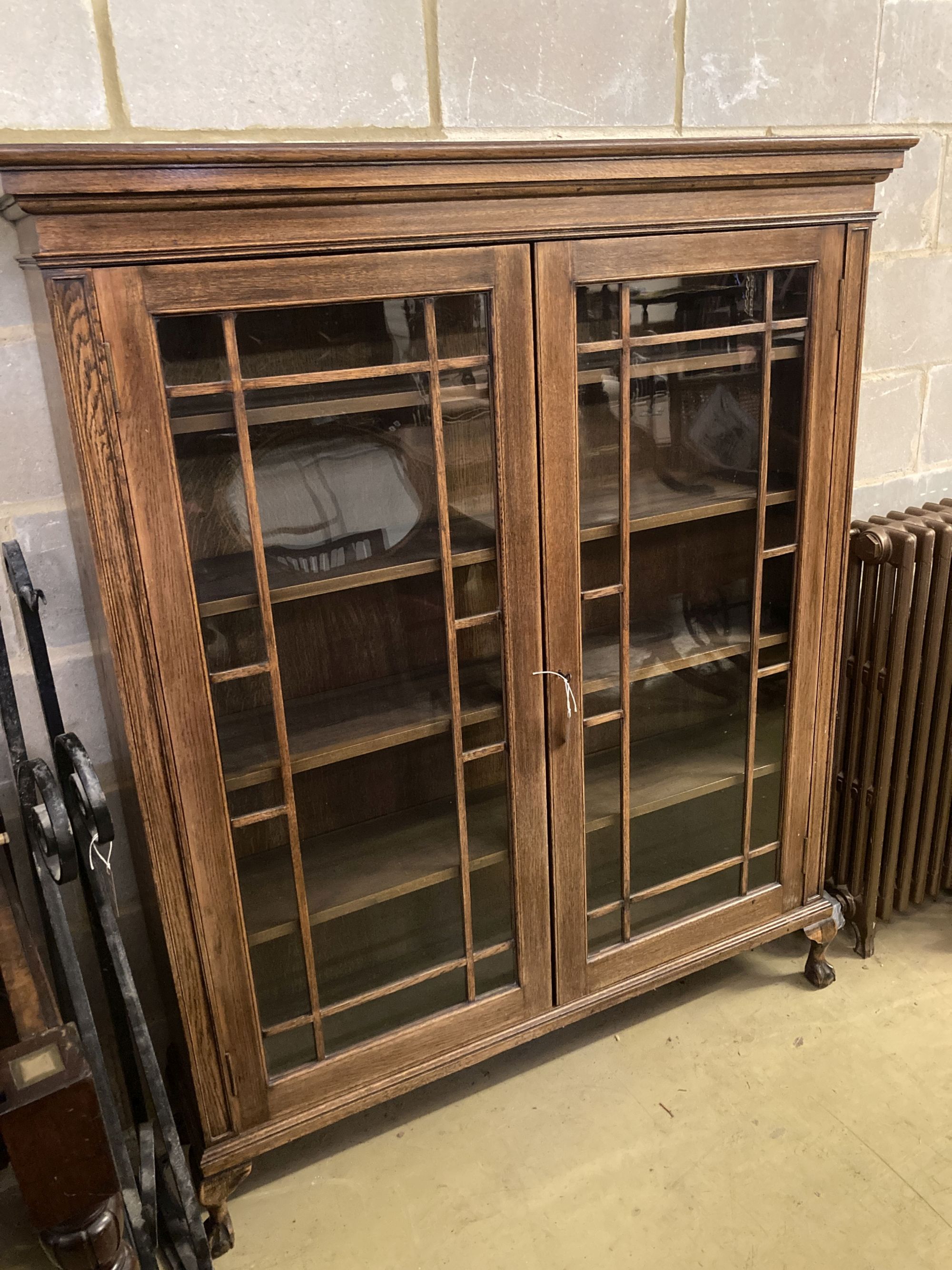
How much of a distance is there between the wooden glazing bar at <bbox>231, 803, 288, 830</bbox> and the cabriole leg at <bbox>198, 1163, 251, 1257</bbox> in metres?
0.56

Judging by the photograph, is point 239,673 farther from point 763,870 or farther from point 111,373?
point 763,870

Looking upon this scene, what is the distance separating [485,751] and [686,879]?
535 millimetres

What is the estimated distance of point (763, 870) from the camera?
1849 mm

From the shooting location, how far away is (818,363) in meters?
1.53

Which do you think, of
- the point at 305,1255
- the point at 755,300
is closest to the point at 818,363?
the point at 755,300

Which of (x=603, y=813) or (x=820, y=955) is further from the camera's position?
(x=820, y=955)

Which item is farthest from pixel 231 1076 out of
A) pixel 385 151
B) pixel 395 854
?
pixel 385 151

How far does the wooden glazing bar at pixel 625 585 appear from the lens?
141 centimetres

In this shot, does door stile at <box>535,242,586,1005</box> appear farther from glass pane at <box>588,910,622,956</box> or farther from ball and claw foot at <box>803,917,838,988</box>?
ball and claw foot at <box>803,917,838,988</box>

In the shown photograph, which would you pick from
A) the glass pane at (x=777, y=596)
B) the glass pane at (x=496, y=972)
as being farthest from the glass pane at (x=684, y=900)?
the glass pane at (x=777, y=596)

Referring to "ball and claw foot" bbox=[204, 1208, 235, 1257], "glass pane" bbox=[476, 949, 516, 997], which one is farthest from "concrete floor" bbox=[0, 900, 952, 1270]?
"glass pane" bbox=[476, 949, 516, 997]


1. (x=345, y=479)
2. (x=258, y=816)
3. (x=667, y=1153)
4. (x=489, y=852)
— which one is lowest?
(x=667, y=1153)

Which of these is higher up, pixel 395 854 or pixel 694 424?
pixel 694 424

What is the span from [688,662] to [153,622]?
92 cm
